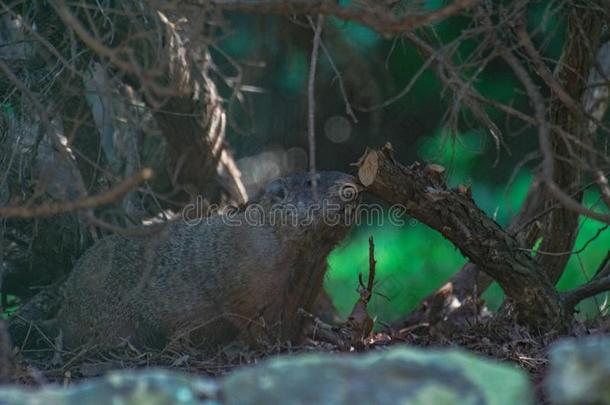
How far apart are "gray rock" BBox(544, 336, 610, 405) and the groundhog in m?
2.92

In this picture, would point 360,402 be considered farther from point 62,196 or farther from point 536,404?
point 62,196

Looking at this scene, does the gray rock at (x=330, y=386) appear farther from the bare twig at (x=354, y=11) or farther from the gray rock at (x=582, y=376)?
the bare twig at (x=354, y=11)

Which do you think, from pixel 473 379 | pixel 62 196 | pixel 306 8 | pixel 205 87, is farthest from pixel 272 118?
pixel 473 379

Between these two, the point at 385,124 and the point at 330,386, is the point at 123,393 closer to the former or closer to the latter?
the point at 330,386

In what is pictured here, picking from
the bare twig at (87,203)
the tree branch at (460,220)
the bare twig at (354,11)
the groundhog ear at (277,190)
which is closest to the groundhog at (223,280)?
the groundhog ear at (277,190)

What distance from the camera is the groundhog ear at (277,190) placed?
5.32 metres

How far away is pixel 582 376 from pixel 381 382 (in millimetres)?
490

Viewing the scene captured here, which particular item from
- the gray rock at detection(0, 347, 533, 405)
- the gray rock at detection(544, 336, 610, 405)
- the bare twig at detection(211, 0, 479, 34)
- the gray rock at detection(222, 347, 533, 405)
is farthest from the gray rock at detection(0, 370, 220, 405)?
the bare twig at detection(211, 0, 479, 34)

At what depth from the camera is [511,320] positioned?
4.94 metres

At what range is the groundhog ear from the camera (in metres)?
5.32

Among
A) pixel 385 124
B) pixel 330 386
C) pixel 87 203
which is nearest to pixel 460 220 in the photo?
pixel 87 203

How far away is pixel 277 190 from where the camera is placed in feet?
17.5

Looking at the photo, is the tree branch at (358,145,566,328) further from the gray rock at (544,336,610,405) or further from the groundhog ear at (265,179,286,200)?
the gray rock at (544,336,610,405)

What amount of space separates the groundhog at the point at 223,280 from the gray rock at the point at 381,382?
2.85 meters
